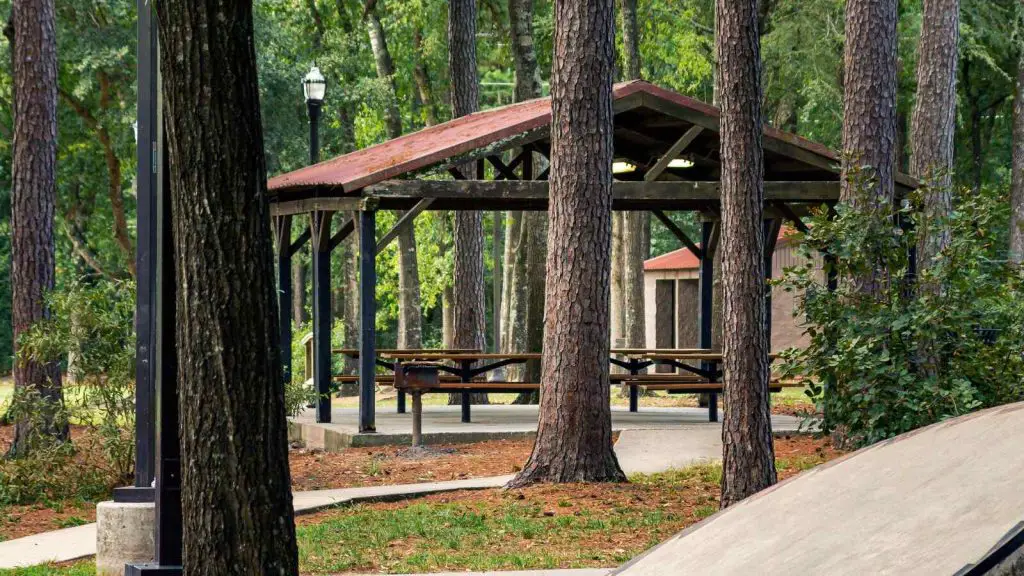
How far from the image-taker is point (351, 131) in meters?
37.2

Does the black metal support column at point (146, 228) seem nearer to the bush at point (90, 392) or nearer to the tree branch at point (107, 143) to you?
the bush at point (90, 392)

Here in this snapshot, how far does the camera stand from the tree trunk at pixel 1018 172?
28766 millimetres

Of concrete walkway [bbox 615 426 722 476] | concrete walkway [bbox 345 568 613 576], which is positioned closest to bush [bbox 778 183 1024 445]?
concrete walkway [bbox 615 426 722 476]

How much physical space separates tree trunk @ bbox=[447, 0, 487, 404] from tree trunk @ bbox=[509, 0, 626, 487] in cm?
1067

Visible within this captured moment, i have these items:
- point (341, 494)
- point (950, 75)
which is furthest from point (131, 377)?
point (950, 75)

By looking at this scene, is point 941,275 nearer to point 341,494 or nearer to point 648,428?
point 341,494

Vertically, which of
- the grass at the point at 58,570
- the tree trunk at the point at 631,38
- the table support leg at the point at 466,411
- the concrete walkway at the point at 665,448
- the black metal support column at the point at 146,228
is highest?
the tree trunk at the point at 631,38

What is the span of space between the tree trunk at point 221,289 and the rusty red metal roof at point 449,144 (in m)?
9.91

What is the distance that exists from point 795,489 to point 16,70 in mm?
12838

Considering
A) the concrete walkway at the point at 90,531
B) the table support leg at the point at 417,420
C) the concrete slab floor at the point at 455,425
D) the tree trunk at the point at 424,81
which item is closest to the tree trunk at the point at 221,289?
the concrete walkway at the point at 90,531

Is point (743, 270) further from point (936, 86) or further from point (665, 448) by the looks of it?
point (936, 86)

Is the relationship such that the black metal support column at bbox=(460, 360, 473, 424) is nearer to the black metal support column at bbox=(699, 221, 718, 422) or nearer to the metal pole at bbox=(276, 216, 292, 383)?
the metal pole at bbox=(276, 216, 292, 383)

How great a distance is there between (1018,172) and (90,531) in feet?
79.7

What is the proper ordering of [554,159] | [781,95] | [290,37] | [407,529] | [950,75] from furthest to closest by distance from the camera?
[290,37]
[781,95]
[950,75]
[554,159]
[407,529]
